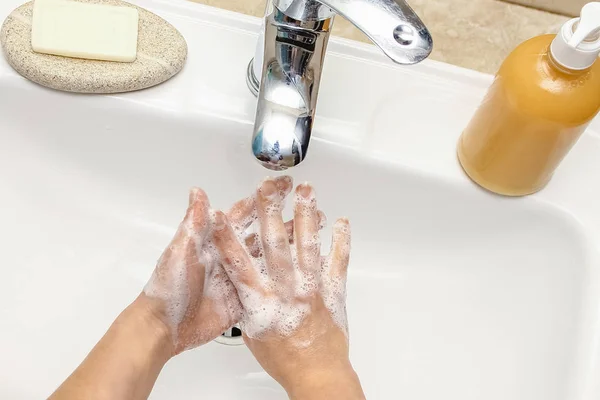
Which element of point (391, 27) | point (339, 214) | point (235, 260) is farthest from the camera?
point (339, 214)

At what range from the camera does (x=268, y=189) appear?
1.65 feet

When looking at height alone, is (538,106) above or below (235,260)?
above

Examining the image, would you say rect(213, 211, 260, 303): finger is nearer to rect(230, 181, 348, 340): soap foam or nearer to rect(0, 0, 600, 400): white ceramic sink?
rect(230, 181, 348, 340): soap foam

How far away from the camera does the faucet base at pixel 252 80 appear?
0.56 metres

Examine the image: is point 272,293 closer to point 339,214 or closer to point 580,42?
point 339,214

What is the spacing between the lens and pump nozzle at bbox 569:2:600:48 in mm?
429

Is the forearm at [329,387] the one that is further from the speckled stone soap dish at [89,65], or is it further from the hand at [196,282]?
the speckled stone soap dish at [89,65]

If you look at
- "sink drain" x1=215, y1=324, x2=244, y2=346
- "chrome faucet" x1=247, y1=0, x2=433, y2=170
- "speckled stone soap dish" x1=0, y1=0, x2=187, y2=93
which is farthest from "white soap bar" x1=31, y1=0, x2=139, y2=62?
"sink drain" x1=215, y1=324, x2=244, y2=346

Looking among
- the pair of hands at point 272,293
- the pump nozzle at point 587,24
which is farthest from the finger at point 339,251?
the pump nozzle at point 587,24

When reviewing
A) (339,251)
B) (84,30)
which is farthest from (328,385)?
(84,30)

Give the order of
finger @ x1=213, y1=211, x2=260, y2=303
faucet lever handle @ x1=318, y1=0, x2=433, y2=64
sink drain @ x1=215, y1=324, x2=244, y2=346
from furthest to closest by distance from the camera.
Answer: sink drain @ x1=215, y1=324, x2=244, y2=346 < finger @ x1=213, y1=211, x2=260, y2=303 < faucet lever handle @ x1=318, y1=0, x2=433, y2=64

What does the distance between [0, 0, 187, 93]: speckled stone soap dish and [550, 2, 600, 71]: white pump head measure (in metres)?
0.31

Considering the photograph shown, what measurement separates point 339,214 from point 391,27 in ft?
0.81

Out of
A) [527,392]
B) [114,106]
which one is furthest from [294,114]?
[527,392]
